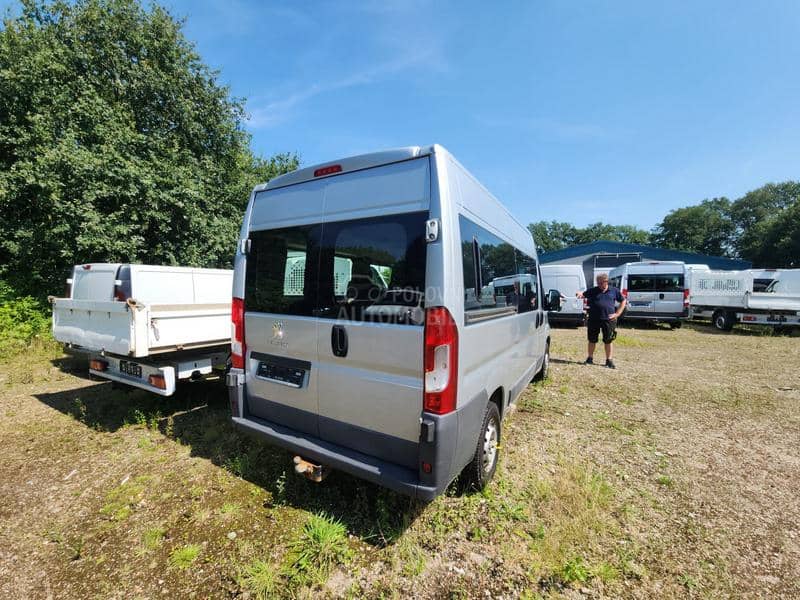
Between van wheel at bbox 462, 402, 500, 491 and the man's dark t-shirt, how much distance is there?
5074 mm

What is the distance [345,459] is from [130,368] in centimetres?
331

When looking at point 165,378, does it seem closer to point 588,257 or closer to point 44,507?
point 44,507

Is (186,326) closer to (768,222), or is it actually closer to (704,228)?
(768,222)

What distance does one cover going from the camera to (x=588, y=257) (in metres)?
28.8

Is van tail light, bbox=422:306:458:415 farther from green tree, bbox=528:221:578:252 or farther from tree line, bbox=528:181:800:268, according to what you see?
green tree, bbox=528:221:578:252

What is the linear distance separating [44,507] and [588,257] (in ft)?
106

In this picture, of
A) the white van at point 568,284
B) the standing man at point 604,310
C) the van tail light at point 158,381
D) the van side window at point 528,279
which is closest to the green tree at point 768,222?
the white van at point 568,284

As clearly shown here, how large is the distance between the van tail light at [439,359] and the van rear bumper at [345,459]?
0.48 metres

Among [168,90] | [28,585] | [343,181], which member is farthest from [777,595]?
[168,90]

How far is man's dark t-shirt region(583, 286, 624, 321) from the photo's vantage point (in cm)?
706

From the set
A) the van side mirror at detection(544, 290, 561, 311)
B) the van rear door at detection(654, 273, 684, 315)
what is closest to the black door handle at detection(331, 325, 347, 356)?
the van side mirror at detection(544, 290, 561, 311)

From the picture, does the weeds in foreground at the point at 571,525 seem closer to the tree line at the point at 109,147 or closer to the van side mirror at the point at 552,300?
the van side mirror at the point at 552,300

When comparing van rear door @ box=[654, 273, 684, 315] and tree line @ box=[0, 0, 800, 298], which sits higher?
tree line @ box=[0, 0, 800, 298]

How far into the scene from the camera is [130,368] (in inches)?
163
